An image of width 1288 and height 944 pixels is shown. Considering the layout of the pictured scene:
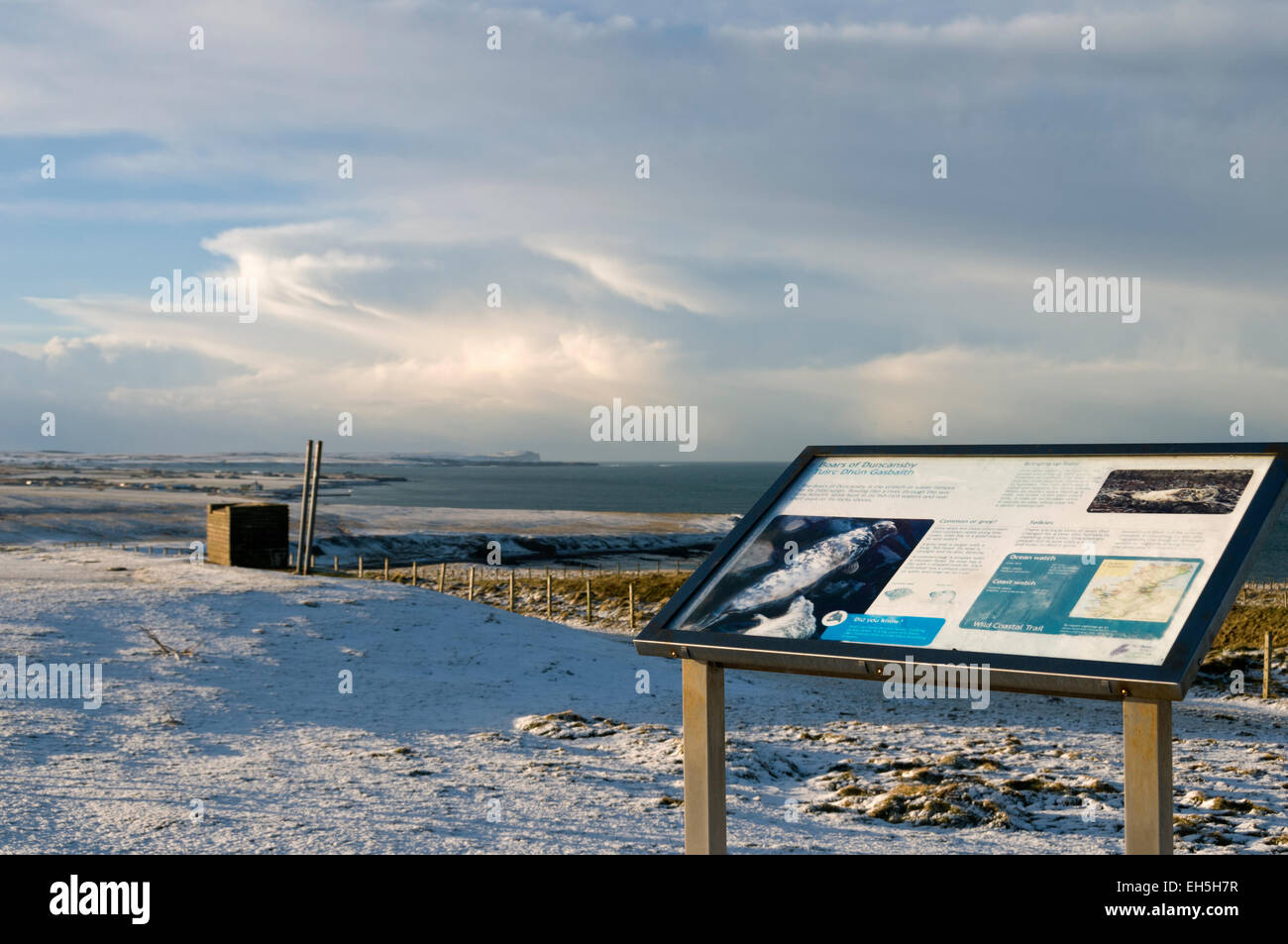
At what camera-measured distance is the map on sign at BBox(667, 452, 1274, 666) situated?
5504 mm

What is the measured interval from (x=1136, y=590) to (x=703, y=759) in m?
2.62

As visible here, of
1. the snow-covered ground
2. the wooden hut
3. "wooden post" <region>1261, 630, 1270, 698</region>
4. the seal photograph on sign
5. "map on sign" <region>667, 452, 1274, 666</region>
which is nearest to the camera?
"map on sign" <region>667, 452, 1274, 666</region>

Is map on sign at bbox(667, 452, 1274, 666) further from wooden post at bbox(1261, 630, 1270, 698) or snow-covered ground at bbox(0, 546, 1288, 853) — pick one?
wooden post at bbox(1261, 630, 1270, 698)

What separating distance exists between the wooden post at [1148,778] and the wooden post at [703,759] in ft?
7.36

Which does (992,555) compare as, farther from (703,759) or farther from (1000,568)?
(703,759)

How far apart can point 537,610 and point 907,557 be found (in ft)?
102

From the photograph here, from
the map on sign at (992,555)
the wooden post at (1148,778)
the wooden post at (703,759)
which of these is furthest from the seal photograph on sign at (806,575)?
the wooden post at (1148,778)

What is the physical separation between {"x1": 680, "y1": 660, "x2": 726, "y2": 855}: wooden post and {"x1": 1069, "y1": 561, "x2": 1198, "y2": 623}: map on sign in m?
2.14

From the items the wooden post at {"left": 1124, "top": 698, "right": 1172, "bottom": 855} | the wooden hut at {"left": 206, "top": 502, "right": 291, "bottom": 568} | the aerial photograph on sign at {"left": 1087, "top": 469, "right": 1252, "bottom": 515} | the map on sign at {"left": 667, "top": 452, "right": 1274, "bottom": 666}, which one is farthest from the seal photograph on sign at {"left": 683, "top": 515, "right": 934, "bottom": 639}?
the wooden hut at {"left": 206, "top": 502, "right": 291, "bottom": 568}

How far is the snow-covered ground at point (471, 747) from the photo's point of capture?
9938 millimetres

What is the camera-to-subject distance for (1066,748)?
15.3m

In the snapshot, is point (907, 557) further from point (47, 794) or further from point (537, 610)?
point (537, 610)

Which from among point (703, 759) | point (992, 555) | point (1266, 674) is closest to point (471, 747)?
point (703, 759)
